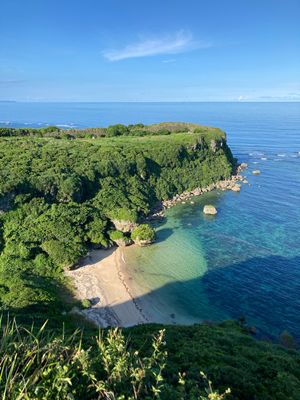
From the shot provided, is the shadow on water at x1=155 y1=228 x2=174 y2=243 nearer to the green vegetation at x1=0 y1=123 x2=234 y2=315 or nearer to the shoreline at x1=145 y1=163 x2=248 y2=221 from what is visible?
the green vegetation at x1=0 y1=123 x2=234 y2=315

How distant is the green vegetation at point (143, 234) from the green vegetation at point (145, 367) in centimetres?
2108

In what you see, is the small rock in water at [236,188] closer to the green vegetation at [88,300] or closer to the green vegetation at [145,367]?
the green vegetation at [88,300]

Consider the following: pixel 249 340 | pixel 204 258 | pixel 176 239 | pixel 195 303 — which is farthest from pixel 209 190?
pixel 249 340

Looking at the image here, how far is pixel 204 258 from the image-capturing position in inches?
1638

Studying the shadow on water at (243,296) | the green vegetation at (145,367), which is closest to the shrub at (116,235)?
the shadow on water at (243,296)

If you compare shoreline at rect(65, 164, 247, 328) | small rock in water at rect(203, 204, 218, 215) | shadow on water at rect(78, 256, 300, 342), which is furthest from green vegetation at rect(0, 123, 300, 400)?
small rock in water at rect(203, 204, 218, 215)

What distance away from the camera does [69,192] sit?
47375 millimetres

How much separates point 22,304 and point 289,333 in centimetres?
2267

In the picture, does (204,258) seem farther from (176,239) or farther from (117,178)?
(117,178)

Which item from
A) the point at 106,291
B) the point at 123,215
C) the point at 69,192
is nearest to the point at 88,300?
the point at 106,291

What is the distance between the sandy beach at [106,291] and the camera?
30453 millimetres

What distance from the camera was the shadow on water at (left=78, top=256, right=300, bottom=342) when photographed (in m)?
30.7

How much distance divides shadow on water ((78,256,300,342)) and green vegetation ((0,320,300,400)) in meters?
7.85

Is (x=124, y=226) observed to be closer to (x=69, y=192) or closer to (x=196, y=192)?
(x=69, y=192)
